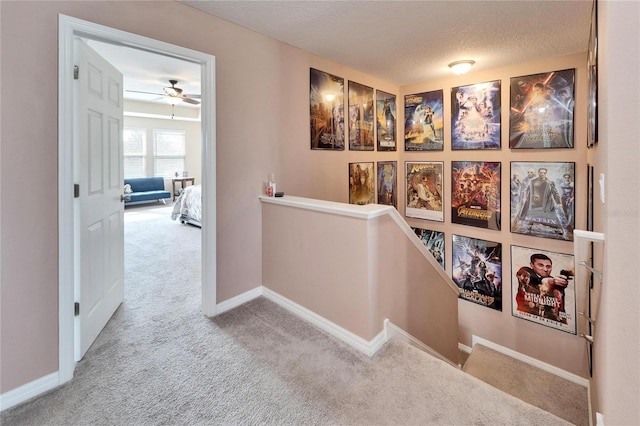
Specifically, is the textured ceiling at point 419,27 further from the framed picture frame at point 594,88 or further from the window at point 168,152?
the window at point 168,152

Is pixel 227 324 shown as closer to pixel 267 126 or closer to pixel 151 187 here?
pixel 267 126

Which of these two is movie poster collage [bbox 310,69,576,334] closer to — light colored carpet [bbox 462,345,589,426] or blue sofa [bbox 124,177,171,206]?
light colored carpet [bbox 462,345,589,426]

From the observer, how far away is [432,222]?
449cm

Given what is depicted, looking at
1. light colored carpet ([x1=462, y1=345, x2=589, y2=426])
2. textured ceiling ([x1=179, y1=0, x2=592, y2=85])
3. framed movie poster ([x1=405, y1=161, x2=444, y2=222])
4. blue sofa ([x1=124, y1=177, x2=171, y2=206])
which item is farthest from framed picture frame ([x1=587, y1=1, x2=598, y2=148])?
blue sofa ([x1=124, y1=177, x2=171, y2=206])

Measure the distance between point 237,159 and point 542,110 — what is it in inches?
136

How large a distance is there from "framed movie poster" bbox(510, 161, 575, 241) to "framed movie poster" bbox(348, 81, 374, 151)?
184cm

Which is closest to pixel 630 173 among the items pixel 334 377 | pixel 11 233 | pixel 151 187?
pixel 334 377

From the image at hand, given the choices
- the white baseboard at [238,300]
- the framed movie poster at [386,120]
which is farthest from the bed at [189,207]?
the framed movie poster at [386,120]

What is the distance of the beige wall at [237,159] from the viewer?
3.44 ft

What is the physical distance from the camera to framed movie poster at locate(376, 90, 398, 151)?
4316 mm

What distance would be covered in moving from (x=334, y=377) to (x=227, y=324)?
40.2 inches

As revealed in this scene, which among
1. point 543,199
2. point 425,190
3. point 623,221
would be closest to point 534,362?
point 543,199

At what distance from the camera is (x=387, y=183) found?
4555 mm

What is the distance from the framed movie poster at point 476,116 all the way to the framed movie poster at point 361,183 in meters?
1.22
